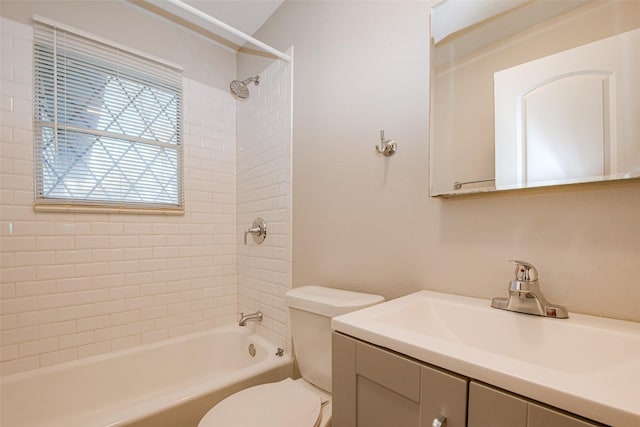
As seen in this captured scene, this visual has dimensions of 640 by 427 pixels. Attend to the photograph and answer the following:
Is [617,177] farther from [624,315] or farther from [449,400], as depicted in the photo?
[449,400]

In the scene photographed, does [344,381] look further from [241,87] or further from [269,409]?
[241,87]

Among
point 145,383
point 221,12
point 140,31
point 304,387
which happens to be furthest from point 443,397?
point 140,31

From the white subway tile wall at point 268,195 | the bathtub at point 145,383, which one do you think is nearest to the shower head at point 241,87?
the white subway tile wall at point 268,195

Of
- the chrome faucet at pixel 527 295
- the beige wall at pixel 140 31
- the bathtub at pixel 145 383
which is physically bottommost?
the bathtub at pixel 145 383

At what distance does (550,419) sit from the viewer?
45 cm

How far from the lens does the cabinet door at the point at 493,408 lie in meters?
0.48

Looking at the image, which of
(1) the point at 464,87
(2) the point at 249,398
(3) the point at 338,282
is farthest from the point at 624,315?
(2) the point at 249,398

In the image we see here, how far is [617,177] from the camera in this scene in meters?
0.73

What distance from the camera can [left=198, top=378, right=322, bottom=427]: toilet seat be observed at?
3.36 ft

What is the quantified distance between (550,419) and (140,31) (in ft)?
8.51

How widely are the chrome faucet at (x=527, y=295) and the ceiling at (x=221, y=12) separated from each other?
6.61 feet

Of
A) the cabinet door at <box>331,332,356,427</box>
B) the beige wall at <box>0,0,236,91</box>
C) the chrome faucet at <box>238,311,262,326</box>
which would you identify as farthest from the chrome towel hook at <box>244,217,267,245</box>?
the cabinet door at <box>331,332,356,427</box>

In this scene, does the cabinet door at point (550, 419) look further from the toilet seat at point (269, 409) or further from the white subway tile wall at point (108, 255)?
the white subway tile wall at point (108, 255)

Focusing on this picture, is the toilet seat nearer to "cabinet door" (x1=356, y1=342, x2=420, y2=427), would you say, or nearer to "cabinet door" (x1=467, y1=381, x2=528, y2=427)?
"cabinet door" (x1=356, y1=342, x2=420, y2=427)
